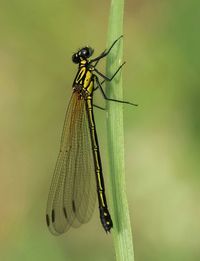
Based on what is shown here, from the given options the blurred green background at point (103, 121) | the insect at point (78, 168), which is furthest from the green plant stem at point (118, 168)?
the blurred green background at point (103, 121)

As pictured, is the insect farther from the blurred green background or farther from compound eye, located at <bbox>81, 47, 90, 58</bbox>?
the blurred green background

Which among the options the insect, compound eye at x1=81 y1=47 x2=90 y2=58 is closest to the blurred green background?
the insect

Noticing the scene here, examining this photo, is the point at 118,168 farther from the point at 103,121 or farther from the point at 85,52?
the point at 103,121

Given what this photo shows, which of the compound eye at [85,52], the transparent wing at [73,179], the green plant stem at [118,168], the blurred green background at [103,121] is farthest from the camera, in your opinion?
the blurred green background at [103,121]

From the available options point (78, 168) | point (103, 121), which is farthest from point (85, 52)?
point (103, 121)

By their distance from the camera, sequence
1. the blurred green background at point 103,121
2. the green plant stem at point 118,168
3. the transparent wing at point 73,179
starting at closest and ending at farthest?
the green plant stem at point 118,168
the transparent wing at point 73,179
the blurred green background at point 103,121

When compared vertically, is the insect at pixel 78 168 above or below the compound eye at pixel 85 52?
below

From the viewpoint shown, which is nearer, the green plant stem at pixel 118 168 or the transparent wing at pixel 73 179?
the green plant stem at pixel 118 168

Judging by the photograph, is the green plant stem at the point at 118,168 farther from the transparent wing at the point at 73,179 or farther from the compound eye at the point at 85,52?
the compound eye at the point at 85,52
